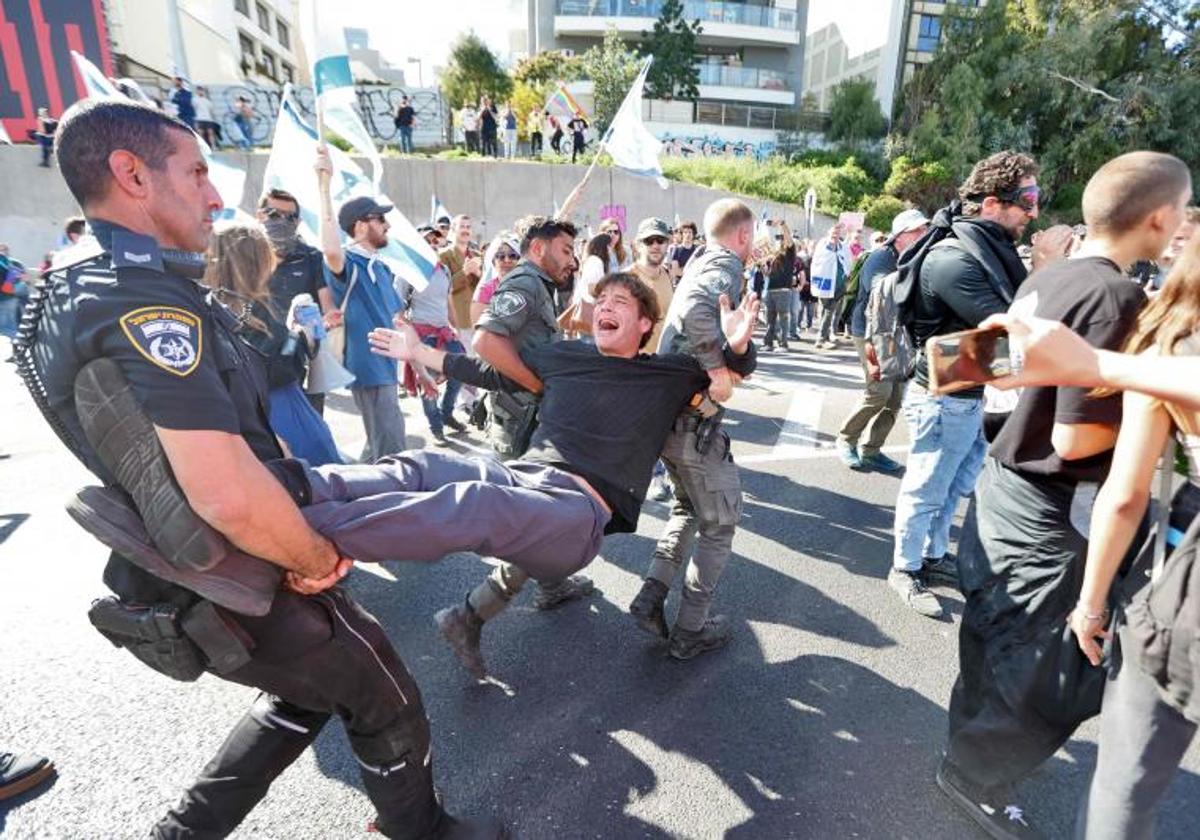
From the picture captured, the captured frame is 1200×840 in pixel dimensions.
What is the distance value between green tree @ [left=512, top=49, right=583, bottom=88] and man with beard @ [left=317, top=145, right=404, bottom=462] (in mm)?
29905

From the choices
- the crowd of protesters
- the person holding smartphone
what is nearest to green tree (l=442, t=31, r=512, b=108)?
the crowd of protesters

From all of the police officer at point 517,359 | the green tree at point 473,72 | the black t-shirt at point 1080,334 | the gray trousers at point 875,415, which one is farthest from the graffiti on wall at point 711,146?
the black t-shirt at point 1080,334

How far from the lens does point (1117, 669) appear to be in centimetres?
160

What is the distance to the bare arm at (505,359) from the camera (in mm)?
2863

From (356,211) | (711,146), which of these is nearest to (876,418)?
(356,211)

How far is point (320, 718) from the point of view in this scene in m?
1.87

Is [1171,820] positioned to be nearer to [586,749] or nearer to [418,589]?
[586,749]

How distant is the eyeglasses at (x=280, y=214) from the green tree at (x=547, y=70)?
29566 mm

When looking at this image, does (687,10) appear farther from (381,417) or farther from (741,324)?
(741,324)

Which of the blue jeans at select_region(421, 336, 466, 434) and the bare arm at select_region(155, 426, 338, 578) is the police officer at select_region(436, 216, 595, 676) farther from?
the blue jeans at select_region(421, 336, 466, 434)

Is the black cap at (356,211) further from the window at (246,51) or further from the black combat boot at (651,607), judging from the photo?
the window at (246,51)

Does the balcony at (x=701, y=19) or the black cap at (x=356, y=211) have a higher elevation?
the balcony at (x=701, y=19)

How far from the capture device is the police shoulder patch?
9.98 ft

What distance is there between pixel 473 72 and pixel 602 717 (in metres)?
30.5
